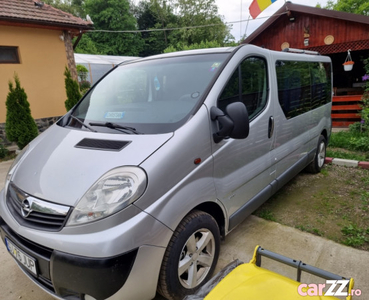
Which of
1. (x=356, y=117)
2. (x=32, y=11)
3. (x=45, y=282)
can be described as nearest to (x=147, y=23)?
(x=32, y=11)

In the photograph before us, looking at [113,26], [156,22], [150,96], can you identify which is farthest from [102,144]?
[156,22]

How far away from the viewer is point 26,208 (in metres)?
1.69

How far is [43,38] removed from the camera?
788 centimetres

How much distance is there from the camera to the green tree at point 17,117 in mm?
6332

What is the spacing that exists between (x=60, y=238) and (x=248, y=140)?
169 cm

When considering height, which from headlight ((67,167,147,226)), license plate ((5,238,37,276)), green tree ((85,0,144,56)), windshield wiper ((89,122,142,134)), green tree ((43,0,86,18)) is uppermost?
green tree ((43,0,86,18))

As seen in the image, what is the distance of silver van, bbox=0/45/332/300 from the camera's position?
1498mm

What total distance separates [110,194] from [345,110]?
870 centimetres

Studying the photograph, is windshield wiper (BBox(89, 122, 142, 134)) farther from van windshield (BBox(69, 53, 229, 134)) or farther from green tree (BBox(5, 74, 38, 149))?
green tree (BBox(5, 74, 38, 149))

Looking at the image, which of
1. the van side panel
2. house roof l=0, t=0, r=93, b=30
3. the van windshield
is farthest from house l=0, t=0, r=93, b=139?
the van side panel

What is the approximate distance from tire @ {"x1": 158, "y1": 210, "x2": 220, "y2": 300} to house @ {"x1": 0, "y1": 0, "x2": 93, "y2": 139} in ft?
24.6

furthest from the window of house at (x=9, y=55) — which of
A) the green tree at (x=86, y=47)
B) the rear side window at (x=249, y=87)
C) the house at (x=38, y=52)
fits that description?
the green tree at (x=86, y=47)

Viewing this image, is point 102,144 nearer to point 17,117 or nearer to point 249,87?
point 249,87

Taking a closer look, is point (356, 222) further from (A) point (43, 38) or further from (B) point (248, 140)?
(A) point (43, 38)
